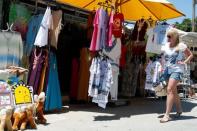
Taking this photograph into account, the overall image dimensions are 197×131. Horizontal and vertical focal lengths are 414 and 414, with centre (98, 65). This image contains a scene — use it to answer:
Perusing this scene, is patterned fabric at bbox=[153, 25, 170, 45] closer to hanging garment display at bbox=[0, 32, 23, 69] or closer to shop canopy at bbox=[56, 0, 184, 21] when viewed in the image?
shop canopy at bbox=[56, 0, 184, 21]

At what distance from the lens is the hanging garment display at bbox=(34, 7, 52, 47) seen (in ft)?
25.3

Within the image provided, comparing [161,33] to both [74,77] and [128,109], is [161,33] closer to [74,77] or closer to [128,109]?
[128,109]

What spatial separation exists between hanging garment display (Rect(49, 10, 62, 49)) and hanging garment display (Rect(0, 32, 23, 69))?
64cm

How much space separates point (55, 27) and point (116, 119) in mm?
2145

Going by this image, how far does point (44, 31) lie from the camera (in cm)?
780

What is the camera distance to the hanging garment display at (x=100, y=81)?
8.18 m

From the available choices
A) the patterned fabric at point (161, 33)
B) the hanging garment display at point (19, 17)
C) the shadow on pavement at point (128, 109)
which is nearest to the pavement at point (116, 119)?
the shadow on pavement at point (128, 109)

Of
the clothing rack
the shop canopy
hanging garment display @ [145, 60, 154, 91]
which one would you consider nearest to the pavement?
hanging garment display @ [145, 60, 154, 91]

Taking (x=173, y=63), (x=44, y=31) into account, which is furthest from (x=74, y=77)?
(x=173, y=63)

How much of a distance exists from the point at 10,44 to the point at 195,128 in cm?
365

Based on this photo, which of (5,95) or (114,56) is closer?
(5,95)

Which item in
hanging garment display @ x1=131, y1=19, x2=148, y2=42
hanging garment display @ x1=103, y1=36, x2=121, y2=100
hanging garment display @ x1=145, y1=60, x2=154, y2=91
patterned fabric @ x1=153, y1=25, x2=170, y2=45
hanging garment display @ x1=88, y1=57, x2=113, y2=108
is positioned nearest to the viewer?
hanging garment display @ x1=88, y1=57, x2=113, y2=108

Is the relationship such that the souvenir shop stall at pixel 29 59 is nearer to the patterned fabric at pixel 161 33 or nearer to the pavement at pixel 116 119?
the pavement at pixel 116 119

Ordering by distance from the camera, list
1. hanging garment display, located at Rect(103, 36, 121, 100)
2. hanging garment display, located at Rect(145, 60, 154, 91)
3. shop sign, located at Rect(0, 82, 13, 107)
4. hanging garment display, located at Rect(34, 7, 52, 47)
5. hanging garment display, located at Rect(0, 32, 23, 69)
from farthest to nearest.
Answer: hanging garment display, located at Rect(145, 60, 154, 91) → hanging garment display, located at Rect(103, 36, 121, 100) → hanging garment display, located at Rect(34, 7, 52, 47) → hanging garment display, located at Rect(0, 32, 23, 69) → shop sign, located at Rect(0, 82, 13, 107)
